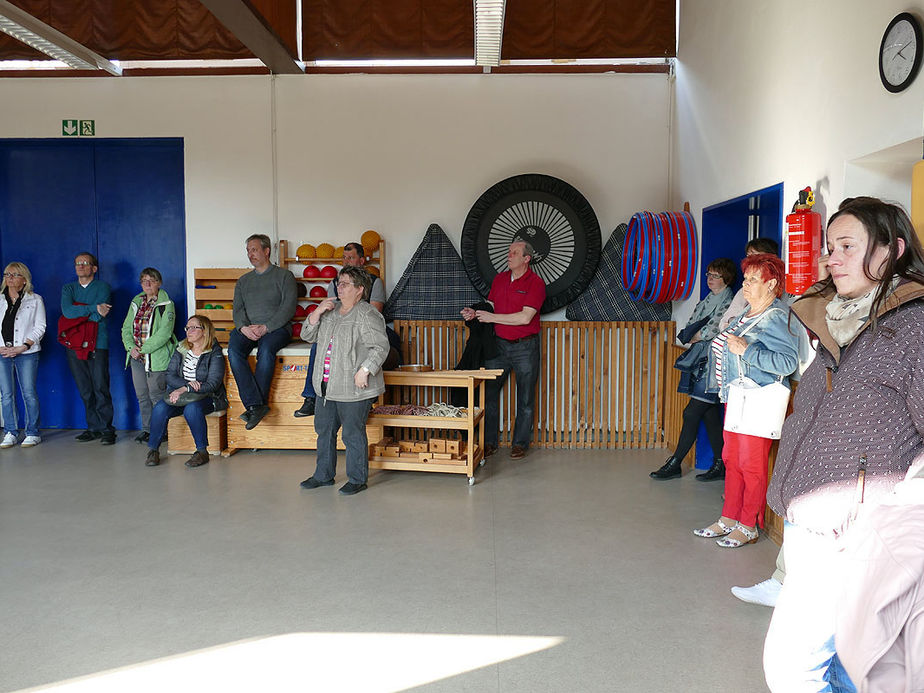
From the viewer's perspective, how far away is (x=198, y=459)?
245 inches

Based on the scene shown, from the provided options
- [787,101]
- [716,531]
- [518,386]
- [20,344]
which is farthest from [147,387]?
[787,101]

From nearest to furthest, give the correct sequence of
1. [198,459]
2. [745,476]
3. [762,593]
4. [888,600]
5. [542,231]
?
[888,600] → [762,593] → [745,476] → [198,459] → [542,231]

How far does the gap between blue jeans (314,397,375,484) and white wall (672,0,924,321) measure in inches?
115

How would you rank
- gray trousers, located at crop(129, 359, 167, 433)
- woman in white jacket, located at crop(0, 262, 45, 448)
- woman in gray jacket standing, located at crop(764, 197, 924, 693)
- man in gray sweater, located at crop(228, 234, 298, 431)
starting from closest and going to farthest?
woman in gray jacket standing, located at crop(764, 197, 924, 693), man in gray sweater, located at crop(228, 234, 298, 431), gray trousers, located at crop(129, 359, 167, 433), woman in white jacket, located at crop(0, 262, 45, 448)

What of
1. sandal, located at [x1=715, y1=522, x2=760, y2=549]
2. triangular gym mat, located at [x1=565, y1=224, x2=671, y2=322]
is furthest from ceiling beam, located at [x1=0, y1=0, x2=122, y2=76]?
sandal, located at [x1=715, y1=522, x2=760, y2=549]

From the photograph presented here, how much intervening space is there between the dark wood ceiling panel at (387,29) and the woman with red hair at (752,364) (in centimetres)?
413

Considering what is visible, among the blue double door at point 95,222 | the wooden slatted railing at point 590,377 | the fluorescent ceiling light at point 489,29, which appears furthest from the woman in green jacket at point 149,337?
the fluorescent ceiling light at point 489,29

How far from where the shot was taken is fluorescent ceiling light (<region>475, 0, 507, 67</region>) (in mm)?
5400

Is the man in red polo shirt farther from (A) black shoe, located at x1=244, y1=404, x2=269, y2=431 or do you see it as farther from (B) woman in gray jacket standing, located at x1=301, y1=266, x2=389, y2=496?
(A) black shoe, located at x1=244, y1=404, x2=269, y2=431

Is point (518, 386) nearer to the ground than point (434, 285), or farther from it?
nearer to the ground

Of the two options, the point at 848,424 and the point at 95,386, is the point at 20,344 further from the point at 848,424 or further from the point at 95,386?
the point at 848,424

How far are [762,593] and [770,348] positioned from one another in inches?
49.5

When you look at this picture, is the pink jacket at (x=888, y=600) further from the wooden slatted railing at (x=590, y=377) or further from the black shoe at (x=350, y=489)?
the wooden slatted railing at (x=590, y=377)

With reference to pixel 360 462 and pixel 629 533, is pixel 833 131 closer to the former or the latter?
pixel 629 533
